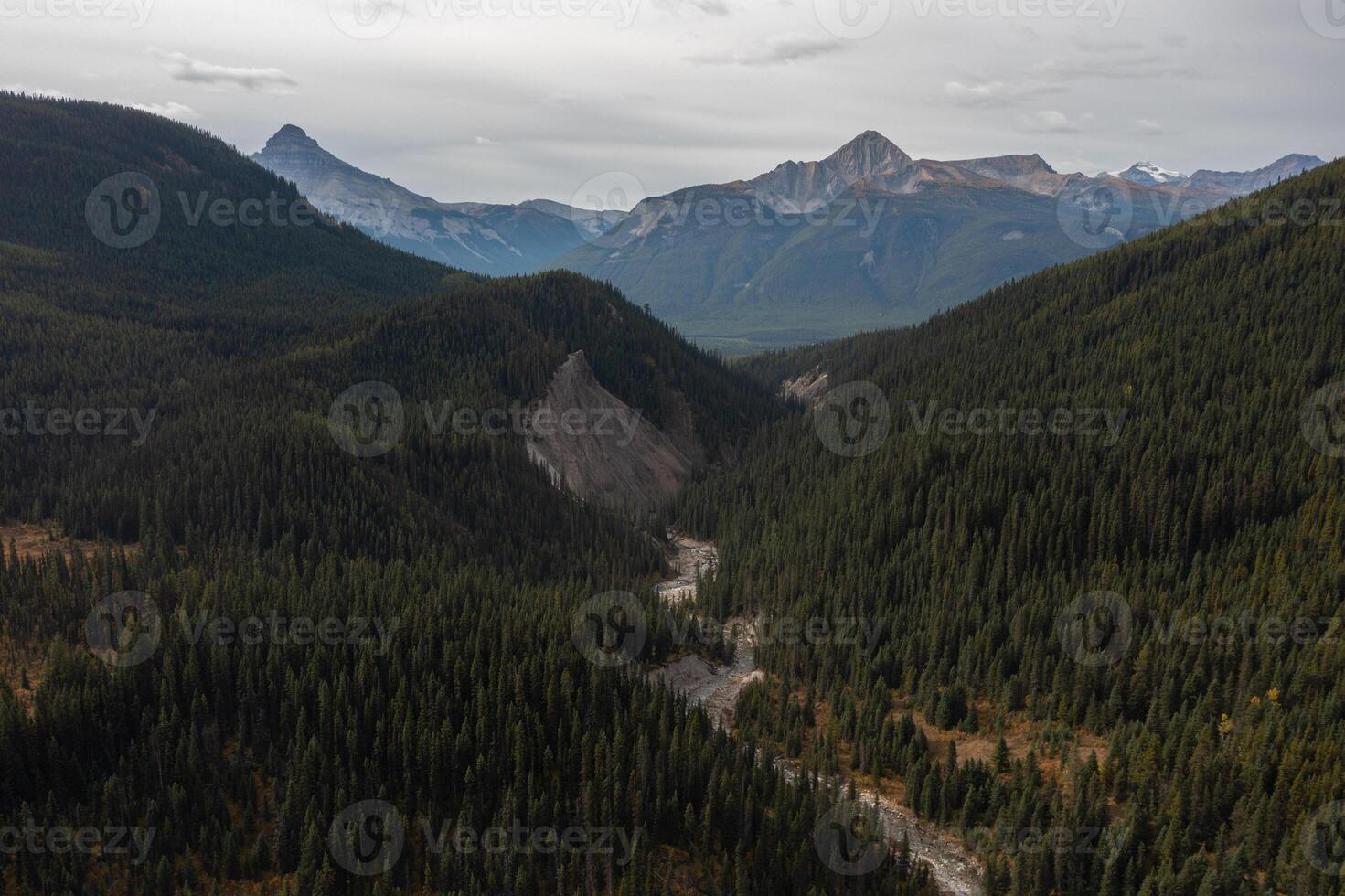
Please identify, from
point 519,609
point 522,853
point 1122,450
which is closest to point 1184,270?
point 1122,450

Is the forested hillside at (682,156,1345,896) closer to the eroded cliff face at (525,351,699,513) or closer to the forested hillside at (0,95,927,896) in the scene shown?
the forested hillside at (0,95,927,896)

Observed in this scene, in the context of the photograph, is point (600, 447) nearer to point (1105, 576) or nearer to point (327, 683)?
point (1105, 576)

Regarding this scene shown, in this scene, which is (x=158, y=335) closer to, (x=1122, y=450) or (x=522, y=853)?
(x=522, y=853)

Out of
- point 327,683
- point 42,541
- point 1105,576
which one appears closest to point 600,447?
point 42,541

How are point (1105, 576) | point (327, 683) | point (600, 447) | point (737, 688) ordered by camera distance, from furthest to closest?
point (600, 447), point (1105, 576), point (737, 688), point (327, 683)

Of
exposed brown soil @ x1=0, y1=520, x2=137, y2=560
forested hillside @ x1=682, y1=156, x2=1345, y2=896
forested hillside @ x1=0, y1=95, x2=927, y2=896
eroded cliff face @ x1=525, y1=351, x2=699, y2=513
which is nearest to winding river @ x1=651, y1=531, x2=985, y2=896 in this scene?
forested hillside @ x1=682, y1=156, x2=1345, y2=896
